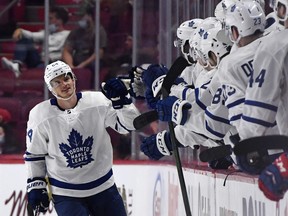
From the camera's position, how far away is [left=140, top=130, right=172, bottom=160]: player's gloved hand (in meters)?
4.57

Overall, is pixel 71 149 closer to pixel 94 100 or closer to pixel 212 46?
pixel 94 100

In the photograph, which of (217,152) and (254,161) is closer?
(254,161)

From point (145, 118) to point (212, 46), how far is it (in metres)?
0.73

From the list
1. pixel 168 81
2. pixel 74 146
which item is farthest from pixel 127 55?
pixel 168 81

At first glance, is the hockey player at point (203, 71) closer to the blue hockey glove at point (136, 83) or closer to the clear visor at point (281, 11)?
the blue hockey glove at point (136, 83)

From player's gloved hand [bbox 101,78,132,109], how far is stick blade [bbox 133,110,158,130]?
171 mm

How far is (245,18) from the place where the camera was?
11.0 ft

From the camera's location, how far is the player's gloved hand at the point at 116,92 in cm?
477

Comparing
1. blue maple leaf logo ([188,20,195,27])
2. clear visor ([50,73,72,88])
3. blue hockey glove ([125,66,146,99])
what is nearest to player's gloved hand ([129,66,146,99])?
blue hockey glove ([125,66,146,99])

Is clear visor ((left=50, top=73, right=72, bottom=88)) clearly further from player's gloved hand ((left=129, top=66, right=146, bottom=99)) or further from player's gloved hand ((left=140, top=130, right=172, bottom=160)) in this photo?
player's gloved hand ((left=140, top=130, right=172, bottom=160))

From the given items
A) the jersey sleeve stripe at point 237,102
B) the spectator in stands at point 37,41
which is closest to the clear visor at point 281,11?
the jersey sleeve stripe at point 237,102

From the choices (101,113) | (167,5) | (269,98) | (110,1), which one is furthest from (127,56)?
(269,98)

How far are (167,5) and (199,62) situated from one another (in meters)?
2.13

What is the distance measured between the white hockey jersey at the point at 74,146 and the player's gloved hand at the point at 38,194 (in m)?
0.04
